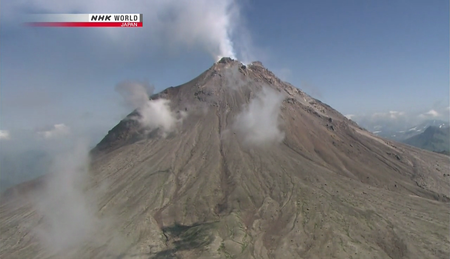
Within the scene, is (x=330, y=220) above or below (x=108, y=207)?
below

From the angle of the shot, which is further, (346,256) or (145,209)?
(145,209)

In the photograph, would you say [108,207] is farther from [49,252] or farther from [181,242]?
[181,242]

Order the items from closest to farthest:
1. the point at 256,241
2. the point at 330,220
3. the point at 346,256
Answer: the point at 346,256 → the point at 256,241 → the point at 330,220

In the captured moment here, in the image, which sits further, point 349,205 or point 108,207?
Result: point 108,207

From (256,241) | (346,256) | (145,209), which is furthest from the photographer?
(145,209)

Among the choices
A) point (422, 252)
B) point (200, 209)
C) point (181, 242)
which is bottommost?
point (422, 252)

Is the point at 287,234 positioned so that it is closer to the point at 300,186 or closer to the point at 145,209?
the point at 300,186

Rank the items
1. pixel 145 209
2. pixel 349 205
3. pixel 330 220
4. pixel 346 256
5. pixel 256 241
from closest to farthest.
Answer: pixel 346 256, pixel 256 241, pixel 330 220, pixel 349 205, pixel 145 209

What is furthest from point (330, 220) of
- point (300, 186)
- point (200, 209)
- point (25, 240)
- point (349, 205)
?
point (25, 240)

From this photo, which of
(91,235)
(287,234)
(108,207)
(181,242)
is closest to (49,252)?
(91,235)
